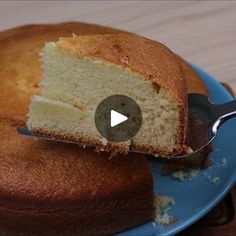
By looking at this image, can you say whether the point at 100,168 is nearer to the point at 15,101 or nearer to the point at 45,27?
the point at 15,101

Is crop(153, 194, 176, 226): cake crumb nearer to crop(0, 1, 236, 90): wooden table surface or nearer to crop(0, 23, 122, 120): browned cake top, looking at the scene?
crop(0, 23, 122, 120): browned cake top

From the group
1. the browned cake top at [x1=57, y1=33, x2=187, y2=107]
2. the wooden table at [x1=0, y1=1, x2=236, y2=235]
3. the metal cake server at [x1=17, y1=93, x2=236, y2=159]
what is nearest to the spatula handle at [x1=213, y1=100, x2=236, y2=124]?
the metal cake server at [x1=17, y1=93, x2=236, y2=159]

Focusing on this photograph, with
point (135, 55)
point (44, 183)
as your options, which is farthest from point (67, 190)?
point (135, 55)

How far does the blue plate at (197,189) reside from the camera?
1.23m

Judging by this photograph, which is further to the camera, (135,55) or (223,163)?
(223,163)

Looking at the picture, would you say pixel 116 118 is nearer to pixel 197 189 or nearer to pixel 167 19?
pixel 197 189

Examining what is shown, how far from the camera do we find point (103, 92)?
1.16 meters

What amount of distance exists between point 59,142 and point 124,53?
10.1 inches

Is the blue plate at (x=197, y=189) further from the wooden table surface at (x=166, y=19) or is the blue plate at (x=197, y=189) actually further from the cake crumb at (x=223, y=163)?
the wooden table surface at (x=166, y=19)

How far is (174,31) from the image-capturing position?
7.15 feet
